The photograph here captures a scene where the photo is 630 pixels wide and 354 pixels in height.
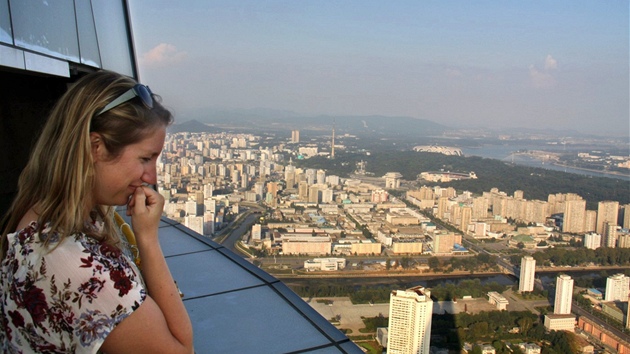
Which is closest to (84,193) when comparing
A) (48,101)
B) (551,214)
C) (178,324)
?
(178,324)

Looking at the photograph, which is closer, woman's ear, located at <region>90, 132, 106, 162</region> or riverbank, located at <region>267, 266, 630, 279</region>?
woman's ear, located at <region>90, 132, 106, 162</region>

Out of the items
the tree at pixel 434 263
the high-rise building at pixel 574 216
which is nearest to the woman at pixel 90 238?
the tree at pixel 434 263

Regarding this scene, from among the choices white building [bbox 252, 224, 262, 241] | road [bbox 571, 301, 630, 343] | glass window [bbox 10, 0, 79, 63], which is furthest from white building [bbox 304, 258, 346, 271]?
glass window [bbox 10, 0, 79, 63]

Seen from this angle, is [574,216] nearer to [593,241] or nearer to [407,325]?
[593,241]

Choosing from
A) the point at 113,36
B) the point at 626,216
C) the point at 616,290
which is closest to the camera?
the point at 113,36

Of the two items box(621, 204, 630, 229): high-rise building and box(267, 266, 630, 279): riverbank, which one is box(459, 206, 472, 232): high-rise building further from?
box(621, 204, 630, 229): high-rise building

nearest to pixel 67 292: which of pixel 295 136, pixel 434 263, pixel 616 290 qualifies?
pixel 616 290
